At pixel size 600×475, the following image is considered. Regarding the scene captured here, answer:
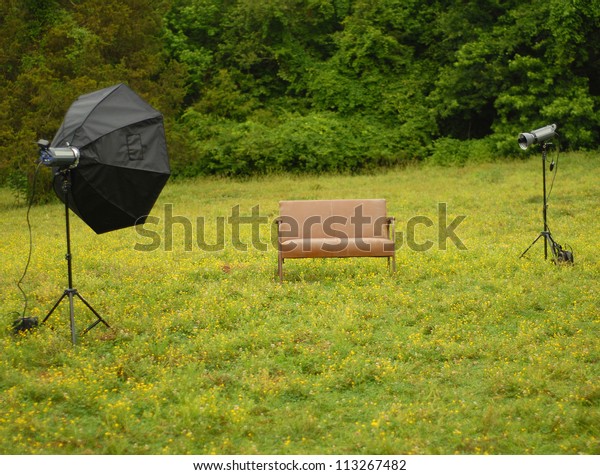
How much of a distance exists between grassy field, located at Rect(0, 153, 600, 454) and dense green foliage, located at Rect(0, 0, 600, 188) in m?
9.36

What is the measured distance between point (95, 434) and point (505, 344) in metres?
3.94

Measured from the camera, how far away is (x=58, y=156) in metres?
6.90

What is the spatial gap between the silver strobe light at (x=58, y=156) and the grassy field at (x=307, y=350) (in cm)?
176

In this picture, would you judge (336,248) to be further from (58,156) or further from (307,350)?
(58,156)

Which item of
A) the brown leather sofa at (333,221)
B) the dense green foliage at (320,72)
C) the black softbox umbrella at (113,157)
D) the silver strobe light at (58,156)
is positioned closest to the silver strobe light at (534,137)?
the brown leather sofa at (333,221)

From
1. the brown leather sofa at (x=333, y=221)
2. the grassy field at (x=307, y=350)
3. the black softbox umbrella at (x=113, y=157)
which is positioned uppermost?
the black softbox umbrella at (x=113, y=157)

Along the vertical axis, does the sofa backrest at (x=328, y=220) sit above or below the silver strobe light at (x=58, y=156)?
below

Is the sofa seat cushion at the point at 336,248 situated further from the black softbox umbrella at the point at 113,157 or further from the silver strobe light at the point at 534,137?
the silver strobe light at the point at 534,137

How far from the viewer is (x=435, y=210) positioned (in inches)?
613

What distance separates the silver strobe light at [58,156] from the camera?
22.4 ft

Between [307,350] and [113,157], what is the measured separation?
2820 mm

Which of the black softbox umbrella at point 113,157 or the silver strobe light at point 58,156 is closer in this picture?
the silver strobe light at point 58,156

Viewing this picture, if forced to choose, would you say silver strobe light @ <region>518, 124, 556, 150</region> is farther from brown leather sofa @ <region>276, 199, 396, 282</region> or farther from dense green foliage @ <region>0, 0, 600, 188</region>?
dense green foliage @ <region>0, 0, 600, 188</region>
